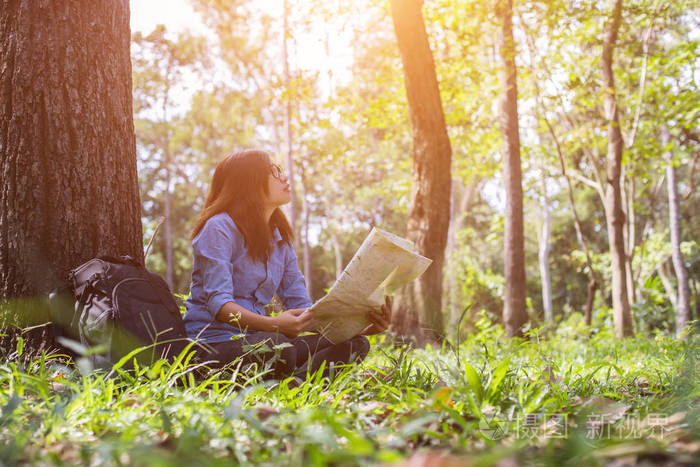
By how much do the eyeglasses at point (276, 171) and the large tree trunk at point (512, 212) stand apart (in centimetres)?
578

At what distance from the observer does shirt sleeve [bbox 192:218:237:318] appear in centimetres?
287

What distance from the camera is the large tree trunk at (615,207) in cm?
850

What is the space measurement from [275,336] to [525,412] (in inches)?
52.2

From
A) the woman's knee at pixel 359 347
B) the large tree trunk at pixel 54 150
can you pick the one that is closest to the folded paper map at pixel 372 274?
the woman's knee at pixel 359 347

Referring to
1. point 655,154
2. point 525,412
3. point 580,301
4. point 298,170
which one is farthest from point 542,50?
point 580,301

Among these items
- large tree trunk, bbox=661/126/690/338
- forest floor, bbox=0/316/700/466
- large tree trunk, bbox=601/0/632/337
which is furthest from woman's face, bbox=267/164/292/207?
large tree trunk, bbox=661/126/690/338

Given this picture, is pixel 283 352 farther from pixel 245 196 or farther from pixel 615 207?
pixel 615 207

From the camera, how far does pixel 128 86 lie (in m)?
3.27

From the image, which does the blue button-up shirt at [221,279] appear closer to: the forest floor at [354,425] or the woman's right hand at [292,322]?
the woman's right hand at [292,322]

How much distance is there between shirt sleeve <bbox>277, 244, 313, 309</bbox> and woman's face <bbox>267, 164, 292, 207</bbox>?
0.40 m

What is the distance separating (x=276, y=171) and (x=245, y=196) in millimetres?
274

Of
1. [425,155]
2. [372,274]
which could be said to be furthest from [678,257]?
[372,274]

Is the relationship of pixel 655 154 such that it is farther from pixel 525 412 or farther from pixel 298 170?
pixel 298 170

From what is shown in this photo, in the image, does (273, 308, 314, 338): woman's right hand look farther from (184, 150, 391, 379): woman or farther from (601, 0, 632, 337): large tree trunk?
(601, 0, 632, 337): large tree trunk
